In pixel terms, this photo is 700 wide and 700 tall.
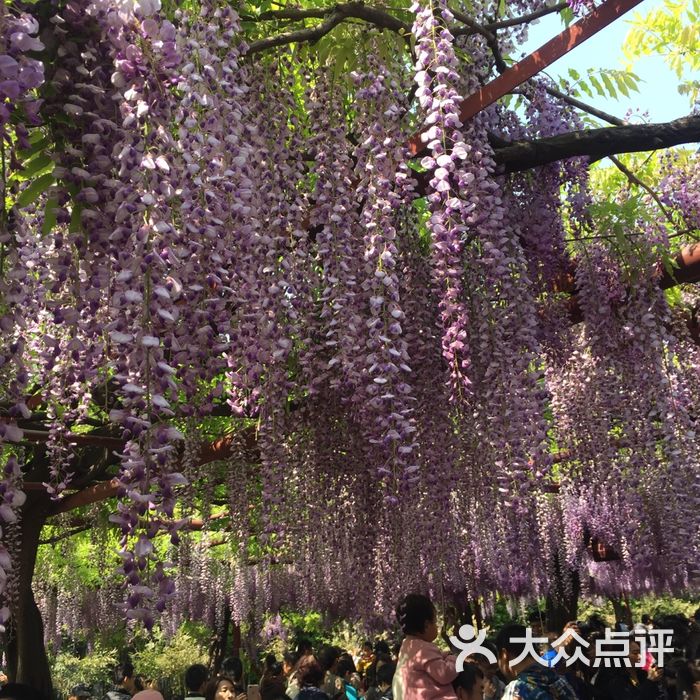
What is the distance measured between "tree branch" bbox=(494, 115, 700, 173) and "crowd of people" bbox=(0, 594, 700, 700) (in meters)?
2.39

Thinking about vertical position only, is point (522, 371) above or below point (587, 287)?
below

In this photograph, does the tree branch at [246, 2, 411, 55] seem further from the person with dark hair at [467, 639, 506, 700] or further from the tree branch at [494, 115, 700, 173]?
the person with dark hair at [467, 639, 506, 700]

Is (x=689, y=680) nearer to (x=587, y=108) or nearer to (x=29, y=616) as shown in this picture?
(x=587, y=108)

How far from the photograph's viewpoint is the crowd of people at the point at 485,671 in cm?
399

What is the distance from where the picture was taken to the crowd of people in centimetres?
399

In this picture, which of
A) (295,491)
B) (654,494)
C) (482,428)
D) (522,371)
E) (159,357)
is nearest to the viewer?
(159,357)

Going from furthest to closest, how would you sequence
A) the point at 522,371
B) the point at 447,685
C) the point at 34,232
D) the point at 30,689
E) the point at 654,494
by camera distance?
the point at 654,494 < the point at 522,371 < the point at 34,232 < the point at 447,685 < the point at 30,689

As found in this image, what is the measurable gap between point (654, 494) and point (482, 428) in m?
6.36

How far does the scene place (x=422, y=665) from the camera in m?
4.00

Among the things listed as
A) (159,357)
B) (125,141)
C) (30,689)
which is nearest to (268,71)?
(125,141)

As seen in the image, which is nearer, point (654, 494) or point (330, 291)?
point (330, 291)

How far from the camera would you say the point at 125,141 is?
2.20m

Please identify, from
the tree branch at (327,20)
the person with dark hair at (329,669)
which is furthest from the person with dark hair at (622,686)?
the tree branch at (327,20)

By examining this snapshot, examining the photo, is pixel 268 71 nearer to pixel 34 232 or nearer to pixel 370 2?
pixel 370 2
